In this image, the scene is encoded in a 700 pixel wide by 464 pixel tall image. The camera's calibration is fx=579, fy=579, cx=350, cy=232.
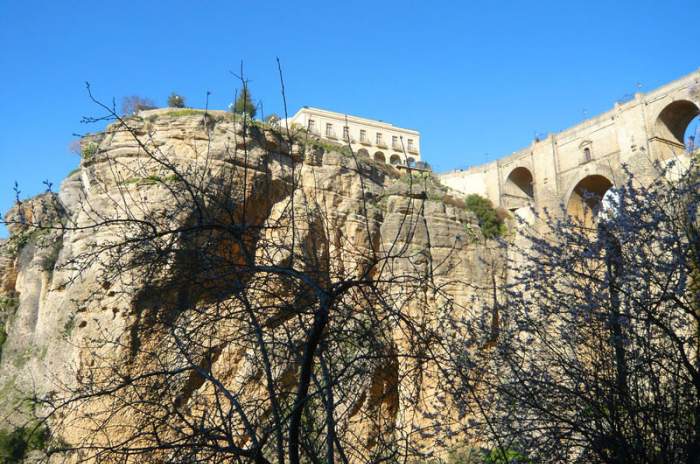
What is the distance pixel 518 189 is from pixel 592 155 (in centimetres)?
498

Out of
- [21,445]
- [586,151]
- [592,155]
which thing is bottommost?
[21,445]

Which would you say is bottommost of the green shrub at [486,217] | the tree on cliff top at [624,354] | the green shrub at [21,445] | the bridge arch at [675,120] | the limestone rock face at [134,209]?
the green shrub at [21,445]

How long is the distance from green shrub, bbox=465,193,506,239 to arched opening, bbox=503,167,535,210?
435 cm

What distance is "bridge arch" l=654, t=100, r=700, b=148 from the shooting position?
21859 millimetres

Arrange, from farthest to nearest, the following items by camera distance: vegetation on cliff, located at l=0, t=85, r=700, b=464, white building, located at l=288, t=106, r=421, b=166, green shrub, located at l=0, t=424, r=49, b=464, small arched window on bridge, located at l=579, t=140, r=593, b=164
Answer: white building, located at l=288, t=106, r=421, b=166, small arched window on bridge, located at l=579, t=140, r=593, b=164, vegetation on cliff, located at l=0, t=85, r=700, b=464, green shrub, located at l=0, t=424, r=49, b=464

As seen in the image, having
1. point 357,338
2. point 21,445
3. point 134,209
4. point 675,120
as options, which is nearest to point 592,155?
point 675,120

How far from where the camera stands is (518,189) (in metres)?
29.2

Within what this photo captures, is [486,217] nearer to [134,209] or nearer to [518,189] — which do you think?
[518,189]

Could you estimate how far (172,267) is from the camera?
290 cm

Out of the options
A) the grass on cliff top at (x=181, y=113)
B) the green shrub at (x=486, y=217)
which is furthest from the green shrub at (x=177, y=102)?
the green shrub at (x=486, y=217)

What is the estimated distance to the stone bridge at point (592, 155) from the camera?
21641mm

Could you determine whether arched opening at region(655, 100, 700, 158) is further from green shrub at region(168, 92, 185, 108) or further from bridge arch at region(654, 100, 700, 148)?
green shrub at region(168, 92, 185, 108)

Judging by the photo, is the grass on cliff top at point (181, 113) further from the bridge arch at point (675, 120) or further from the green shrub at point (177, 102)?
the bridge arch at point (675, 120)

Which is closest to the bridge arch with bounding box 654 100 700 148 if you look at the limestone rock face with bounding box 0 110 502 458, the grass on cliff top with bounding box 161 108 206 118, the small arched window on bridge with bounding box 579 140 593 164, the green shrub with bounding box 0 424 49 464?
the small arched window on bridge with bounding box 579 140 593 164
